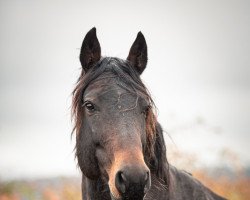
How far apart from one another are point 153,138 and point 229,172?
7.41 m

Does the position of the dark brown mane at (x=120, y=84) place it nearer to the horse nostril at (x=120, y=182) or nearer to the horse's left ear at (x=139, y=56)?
the horse's left ear at (x=139, y=56)

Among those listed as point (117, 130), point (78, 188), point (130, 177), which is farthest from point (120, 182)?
point (78, 188)

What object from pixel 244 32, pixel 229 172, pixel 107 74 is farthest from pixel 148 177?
pixel 244 32

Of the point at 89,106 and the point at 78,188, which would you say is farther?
the point at 78,188

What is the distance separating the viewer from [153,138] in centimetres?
505

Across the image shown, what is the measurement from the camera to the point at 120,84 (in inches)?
194

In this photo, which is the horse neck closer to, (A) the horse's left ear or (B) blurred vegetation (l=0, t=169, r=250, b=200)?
(A) the horse's left ear

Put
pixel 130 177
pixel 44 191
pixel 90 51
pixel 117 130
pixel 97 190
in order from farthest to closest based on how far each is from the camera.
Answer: pixel 44 191, pixel 90 51, pixel 97 190, pixel 117 130, pixel 130 177

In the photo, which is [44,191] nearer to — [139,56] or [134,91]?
[139,56]

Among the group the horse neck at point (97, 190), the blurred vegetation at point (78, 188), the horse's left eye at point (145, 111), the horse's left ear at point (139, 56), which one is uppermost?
the horse's left ear at point (139, 56)

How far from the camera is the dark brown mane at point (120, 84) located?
498 cm

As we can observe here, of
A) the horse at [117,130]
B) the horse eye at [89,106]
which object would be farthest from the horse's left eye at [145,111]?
the horse eye at [89,106]

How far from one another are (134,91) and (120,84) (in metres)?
0.17

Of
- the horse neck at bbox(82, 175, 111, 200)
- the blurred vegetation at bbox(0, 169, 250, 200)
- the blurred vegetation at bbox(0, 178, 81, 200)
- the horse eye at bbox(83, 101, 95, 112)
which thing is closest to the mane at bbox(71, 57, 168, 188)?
the horse eye at bbox(83, 101, 95, 112)
